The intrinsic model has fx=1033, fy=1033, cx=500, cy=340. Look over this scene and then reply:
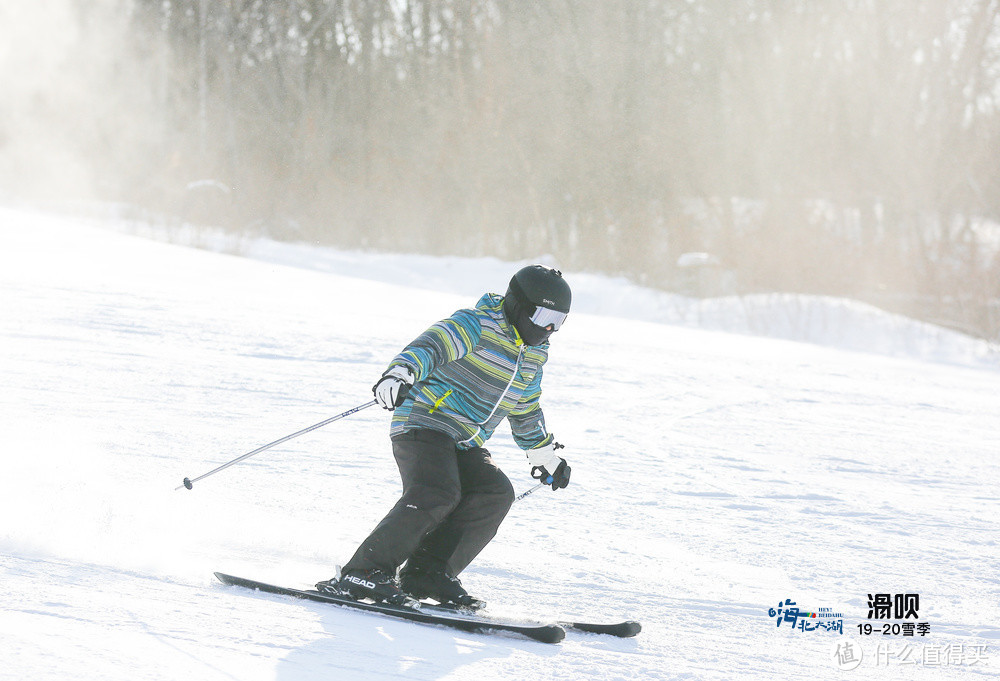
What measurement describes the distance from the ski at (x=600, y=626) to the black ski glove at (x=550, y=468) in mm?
526

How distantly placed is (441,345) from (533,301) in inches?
13.0

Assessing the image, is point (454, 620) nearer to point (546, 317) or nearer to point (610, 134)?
point (546, 317)

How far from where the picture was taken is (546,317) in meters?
3.30

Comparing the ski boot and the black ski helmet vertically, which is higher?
the black ski helmet

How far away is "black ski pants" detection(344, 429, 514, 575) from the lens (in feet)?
10.4

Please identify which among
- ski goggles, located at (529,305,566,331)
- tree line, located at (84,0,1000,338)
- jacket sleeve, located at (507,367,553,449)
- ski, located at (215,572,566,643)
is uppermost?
tree line, located at (84,0,1000,338)

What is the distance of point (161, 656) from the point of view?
2479 mm

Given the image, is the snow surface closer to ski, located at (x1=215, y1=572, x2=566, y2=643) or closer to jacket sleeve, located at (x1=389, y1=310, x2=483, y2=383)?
ski, located at (x1=215, y1=572, x2=566, y2=643)

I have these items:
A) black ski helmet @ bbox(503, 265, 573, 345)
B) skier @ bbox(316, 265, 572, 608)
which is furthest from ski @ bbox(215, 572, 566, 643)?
black ski helmet @ bbox(503, 265, 573, 345)

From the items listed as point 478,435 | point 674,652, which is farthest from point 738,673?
point 478,435

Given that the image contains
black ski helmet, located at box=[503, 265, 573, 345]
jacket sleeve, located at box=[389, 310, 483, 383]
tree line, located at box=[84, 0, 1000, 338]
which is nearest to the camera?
jacket sleeve, located at box=[389, 310, 483, 383]

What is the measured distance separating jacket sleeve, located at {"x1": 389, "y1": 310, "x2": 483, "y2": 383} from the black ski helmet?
0.13 metres

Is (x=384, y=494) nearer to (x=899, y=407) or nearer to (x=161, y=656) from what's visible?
(x=161, y=656)

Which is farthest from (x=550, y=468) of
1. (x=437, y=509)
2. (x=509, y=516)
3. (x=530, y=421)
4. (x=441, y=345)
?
(x=509, y=516)
